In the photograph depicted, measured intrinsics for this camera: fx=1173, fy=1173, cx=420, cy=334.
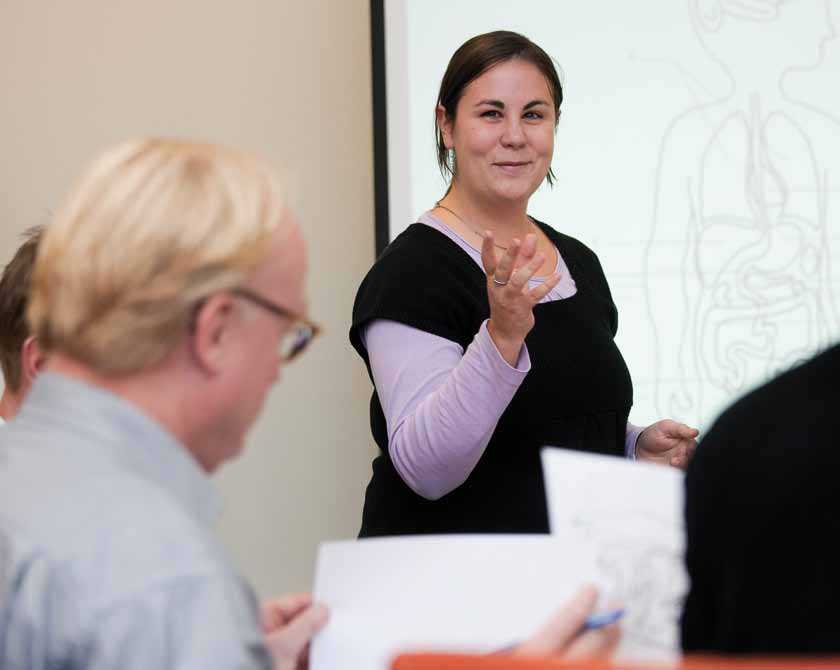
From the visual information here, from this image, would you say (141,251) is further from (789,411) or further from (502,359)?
(502,359)

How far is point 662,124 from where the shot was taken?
2828mm

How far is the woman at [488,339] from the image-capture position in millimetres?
1509

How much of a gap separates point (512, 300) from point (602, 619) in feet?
2.10

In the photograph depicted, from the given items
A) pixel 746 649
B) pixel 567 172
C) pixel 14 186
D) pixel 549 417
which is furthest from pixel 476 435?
pixel 14 186

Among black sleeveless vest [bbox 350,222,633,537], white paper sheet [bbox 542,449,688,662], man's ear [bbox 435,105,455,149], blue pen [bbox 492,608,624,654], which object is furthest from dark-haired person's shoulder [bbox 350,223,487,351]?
blue pen [bbox 492,608,624,654]

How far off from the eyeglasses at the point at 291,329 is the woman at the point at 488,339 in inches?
23.3

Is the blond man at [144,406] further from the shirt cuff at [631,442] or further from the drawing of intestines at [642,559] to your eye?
the shirt cuff at [631,442]

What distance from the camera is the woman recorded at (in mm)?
1509

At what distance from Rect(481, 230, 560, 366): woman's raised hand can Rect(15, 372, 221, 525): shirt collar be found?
2.39 feet

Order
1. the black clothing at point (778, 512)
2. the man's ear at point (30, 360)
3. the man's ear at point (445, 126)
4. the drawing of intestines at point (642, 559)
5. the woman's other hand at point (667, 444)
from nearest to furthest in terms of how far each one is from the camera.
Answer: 1. the black clothing at point (778, 512)
2. the drawing of intestines at point (642, 559)
3. the man's ear at point (30, 360)
4. the woman's other hand at point (667, 444)
5. the man's ear at point (445, 126)

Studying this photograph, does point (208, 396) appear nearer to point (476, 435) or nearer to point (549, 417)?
point (476, 435)

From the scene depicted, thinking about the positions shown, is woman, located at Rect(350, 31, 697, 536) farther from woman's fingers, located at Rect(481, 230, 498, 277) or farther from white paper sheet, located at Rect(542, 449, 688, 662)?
white paper sheet, located at Rect(542, 449, 688, 662)

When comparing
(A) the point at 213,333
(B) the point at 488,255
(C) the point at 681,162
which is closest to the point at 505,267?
(B) the point at 488,255

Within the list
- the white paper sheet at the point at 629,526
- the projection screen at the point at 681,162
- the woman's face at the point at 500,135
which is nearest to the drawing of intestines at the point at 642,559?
the white paper sheet at the point at 629,526
